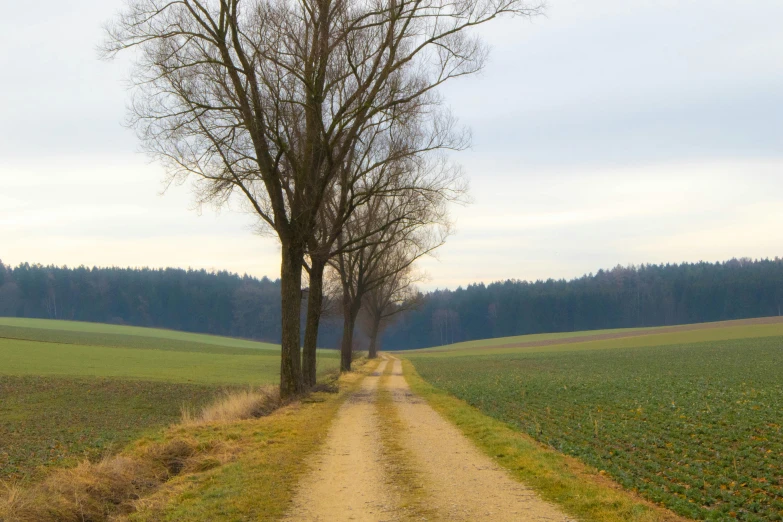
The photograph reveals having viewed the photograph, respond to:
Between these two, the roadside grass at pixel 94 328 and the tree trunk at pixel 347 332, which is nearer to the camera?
the tree trunk at pixel 347 332

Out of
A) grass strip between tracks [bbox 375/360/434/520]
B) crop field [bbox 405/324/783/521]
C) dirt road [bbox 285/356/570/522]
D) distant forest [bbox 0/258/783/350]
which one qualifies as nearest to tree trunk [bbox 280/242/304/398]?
grass strip between tracks [bbox 375/360/434/520]

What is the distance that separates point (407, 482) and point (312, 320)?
17.6 m

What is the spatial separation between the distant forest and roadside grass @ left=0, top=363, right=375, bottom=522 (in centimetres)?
12296

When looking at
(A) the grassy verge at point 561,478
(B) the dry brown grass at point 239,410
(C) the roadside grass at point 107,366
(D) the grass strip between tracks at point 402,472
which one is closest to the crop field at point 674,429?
(A) the grassy verge at point 561,478

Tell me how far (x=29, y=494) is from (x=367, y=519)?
5321mm

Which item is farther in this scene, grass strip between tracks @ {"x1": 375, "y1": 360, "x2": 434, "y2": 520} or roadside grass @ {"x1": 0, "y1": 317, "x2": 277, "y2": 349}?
roadside grass @ {"x1": 0, "y1": 317, "x2": 277, "y2": 349}

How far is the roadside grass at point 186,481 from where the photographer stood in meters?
8.76

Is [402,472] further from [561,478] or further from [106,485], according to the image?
[106,485]

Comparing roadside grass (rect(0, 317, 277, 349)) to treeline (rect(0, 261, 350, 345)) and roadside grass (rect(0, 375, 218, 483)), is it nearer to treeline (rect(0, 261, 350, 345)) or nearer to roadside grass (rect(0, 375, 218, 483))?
treeline (rect(0, 261, 350, 345))

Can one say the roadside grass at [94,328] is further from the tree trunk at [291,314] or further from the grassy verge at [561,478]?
the grassy verge at [561,478]

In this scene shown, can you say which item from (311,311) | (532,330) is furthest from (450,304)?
(311,311)

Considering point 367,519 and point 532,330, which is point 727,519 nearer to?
point 367,519

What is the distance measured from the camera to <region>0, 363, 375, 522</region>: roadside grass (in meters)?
8.76

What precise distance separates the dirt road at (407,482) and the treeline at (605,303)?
412ft
